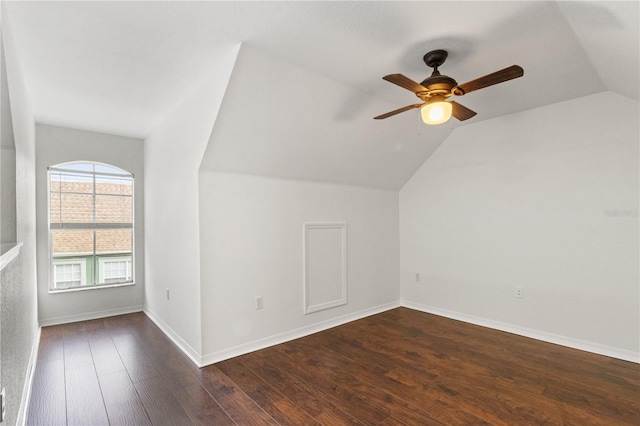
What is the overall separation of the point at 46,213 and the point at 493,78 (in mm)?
4962

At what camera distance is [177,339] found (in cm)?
338

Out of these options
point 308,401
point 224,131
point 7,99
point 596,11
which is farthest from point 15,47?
point 596,11

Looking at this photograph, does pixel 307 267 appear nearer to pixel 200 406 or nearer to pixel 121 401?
pixel 200 406

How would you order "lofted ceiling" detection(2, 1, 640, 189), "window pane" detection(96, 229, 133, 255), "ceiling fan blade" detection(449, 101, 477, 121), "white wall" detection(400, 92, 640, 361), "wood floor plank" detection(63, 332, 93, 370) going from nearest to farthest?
"lofted ceiling" detection(2, 1, 640, 189) → "ceiling fan blade" detection(449, 101, 477, 121) → "wood floor plank" detection(63, 332, 93, 370) → "white wall" detection(400, 92, 640, 361) → "window pane" detection(96, 229, 133, 255)

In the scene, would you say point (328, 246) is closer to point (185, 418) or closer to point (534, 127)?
point (185, 418)

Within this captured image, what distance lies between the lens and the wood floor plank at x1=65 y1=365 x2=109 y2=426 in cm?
213

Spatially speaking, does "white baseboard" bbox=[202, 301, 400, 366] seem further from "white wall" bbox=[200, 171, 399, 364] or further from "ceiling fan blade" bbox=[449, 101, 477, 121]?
"ceiling fan blade" bbox=[449, 101, 477, 121]

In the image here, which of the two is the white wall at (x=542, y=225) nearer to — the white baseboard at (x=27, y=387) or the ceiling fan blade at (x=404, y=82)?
the ceiling fan blade at (x=404, y=82)

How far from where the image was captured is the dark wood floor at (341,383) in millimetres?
2145

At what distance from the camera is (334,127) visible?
3.32 metres

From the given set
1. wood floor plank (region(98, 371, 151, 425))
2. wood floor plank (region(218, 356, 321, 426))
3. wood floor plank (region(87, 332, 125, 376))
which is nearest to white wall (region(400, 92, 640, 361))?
wood floor plank (region(218, 356, 321, 426))

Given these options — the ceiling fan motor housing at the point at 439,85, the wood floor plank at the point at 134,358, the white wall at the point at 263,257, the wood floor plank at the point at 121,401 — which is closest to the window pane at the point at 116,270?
the wood floor plank at the point at 134,358

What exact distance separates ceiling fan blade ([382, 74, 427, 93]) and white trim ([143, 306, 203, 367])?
277 centimetres

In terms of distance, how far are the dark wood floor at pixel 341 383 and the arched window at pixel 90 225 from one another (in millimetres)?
908
